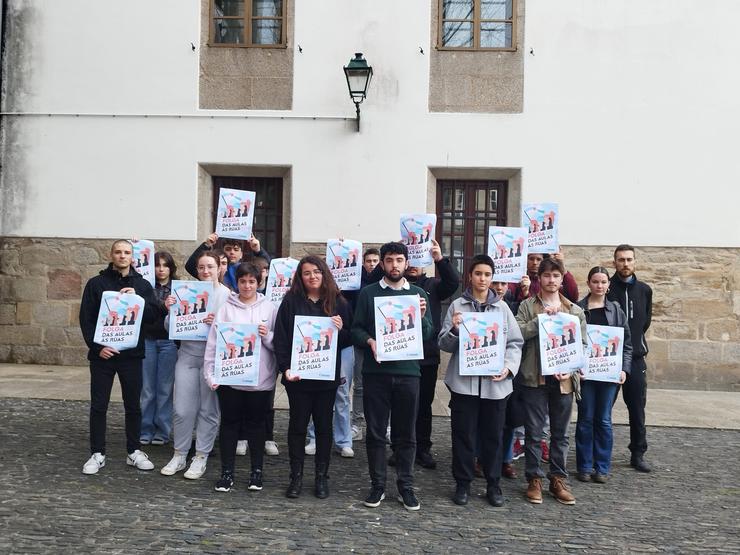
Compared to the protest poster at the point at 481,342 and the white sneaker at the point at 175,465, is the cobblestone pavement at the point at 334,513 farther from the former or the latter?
the protest poster at the point at 481,342

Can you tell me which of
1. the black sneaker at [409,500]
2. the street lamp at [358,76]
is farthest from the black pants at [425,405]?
the street lamp at [358,76]

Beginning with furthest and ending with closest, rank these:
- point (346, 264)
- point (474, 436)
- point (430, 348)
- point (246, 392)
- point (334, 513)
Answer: point (346, 264), point (430, 348), point (246, 392), point (474, 436), point (334, 513)

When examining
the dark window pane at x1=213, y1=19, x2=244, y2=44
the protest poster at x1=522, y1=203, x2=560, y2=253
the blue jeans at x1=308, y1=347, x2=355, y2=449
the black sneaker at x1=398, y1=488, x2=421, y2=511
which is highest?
the dark window pane at x1=213, y1=19, x2=244, y2=44

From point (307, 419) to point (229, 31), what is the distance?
24.4 ft

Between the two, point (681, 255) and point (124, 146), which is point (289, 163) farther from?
point (681, 255)

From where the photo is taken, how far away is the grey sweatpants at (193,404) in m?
5.30

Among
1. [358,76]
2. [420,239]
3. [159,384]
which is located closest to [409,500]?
[420,239]

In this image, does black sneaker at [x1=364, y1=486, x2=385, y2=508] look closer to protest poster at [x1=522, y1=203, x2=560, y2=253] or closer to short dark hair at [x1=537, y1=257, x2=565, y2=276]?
short dark hair at [x1=537, y1=257, x2=565, y2=276]

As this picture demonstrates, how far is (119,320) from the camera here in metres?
5.25

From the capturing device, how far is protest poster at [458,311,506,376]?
4.79 metres

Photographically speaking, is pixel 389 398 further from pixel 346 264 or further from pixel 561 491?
pixel 346 264

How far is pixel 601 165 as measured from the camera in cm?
988

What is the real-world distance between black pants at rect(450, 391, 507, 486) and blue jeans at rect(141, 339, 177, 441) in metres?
2.84

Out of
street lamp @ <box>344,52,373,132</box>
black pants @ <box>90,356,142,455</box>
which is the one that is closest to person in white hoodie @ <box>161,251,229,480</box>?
black pants @ <box>90,356,142,455</box>
